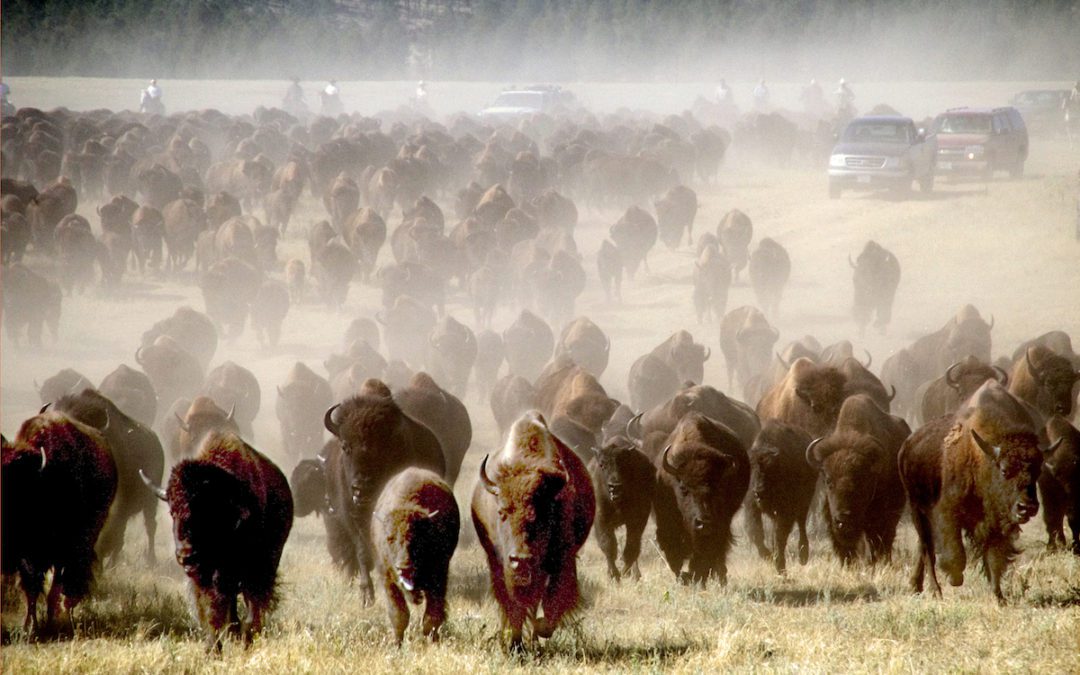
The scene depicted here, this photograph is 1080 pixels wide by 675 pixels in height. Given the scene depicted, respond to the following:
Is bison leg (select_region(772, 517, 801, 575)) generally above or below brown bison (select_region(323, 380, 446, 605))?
below

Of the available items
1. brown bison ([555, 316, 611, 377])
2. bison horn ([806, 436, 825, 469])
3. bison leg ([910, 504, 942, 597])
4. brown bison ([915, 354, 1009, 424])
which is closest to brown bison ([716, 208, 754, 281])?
brown bison ([555, 316, 611, 377])

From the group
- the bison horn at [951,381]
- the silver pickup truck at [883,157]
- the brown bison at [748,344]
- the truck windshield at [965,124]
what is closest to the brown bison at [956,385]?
the bison horn at [951,381]

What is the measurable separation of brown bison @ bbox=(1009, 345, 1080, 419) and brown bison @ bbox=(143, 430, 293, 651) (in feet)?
25.9

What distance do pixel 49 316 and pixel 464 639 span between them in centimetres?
1688

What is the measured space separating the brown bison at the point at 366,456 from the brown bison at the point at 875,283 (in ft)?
45.1

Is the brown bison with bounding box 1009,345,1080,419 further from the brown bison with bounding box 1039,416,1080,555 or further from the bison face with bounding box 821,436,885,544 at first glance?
the bison face with bounding box 821,436,885,544

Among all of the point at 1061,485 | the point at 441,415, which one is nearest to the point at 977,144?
the point at 1061,485

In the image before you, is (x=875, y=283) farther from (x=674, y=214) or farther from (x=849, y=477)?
(x=849, y=477)

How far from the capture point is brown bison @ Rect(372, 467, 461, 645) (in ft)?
22.9

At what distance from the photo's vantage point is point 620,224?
27.6m

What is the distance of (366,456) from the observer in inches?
330

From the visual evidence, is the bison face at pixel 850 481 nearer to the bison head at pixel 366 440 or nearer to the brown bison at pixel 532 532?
the brown bison at pixel 532 532

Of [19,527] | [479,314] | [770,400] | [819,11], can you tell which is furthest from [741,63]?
[19,527]

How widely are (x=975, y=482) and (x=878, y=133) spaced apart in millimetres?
24813
